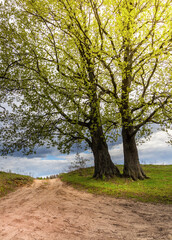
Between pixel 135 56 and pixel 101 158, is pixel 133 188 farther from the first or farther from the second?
pixel 135 56

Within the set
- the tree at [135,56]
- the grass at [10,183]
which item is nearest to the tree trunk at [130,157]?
the tree at [135,56]

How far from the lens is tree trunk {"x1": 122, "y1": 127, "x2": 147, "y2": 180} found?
18766 mm

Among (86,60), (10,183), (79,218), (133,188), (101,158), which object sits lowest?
(79,218)

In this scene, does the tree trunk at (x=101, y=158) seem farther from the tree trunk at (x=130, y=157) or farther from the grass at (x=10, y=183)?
the grass at (x=10, y=183)

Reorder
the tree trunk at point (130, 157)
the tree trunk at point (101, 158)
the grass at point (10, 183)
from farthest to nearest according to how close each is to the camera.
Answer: the tree trunk at point (130, 157)
the tree trunk at point (101, 158)
the grass at point (10, 183)

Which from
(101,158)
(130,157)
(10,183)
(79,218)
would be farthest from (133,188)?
(10,183)

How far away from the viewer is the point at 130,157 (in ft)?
62.3

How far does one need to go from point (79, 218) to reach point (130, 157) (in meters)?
11.4

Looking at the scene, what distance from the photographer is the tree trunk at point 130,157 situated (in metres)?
18.8

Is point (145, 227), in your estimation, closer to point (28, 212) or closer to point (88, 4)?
point (28, 212)

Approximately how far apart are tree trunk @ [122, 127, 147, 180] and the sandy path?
20.6ft

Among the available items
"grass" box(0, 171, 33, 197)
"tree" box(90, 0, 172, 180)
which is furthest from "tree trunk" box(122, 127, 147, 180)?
"grass" box(0, 171, 33, 197)

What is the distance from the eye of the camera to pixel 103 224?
7.88 metres

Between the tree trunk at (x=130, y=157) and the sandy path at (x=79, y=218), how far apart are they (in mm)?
6275
